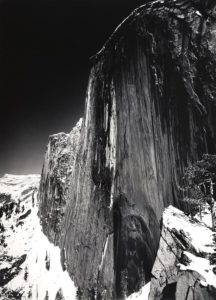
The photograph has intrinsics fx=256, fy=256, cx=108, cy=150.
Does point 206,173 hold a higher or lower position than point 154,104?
lower

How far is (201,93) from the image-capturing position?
24.1 m

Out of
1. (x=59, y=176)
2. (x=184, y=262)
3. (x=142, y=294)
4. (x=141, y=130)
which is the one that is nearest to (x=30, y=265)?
(x=59, y=176)

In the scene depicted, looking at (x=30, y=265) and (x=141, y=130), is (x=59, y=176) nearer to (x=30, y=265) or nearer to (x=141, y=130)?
(x=30, y=265)

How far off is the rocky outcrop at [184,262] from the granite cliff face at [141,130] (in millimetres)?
4380

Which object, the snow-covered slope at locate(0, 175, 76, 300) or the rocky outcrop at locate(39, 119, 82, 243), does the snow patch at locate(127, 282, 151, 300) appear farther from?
the rocky outcrop at locate(39, 119, 82, 243)

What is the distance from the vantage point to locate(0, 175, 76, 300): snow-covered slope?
48.1m

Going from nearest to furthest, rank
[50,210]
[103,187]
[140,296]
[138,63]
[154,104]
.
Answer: [140,296] < [154,104] < [138,63] < [103,187] < [50,210]

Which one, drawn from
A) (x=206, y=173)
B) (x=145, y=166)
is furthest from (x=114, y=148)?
(x=206, y=173)

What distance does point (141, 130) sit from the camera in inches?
1167

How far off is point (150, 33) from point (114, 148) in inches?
562

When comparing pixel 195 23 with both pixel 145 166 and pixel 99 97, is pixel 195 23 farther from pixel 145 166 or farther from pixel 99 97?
pixel 99 97

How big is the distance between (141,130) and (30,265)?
55.7 metres

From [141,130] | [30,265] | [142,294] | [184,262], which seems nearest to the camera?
[184,262]

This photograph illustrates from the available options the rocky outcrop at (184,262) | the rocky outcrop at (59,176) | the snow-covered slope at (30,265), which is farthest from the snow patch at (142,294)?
the rocky outcrop at (59,176)
